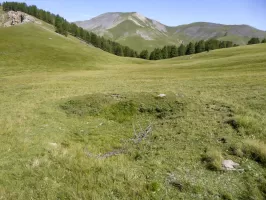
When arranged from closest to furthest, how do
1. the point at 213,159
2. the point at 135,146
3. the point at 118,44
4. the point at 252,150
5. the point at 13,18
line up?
the point at 213,159
the point at 252,150
the point at 135,146
the point at 118,44
the point at 13,18

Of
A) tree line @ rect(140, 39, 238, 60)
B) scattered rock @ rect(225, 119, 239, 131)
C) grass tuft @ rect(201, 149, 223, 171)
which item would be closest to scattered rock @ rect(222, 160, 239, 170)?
grass tuft @ rect(201, 149, 223, 171)

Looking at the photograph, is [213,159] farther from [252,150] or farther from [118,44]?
[118,44]

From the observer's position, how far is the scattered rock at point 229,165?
33.1ft

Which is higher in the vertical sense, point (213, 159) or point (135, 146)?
point (213, 159)

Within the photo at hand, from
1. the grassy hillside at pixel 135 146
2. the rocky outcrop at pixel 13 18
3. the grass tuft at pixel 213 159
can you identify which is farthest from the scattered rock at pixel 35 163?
the rocky outcrop at pixel 13 18

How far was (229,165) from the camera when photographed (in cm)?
1024

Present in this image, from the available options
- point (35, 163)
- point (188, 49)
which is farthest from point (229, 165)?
point (188, 49)

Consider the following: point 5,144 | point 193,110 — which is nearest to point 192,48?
point 193,110

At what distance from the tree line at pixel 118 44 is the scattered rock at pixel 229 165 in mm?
116982

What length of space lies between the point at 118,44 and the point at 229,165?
493 feet

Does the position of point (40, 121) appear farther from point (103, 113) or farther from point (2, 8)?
point (2, 8)

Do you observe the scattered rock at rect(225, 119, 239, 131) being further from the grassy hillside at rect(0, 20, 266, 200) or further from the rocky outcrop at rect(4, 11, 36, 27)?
the rocky outcrop at rect(4, 11, 36, 27)

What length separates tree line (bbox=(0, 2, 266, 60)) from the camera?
4887 inches

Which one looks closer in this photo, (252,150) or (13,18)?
(252,150)
